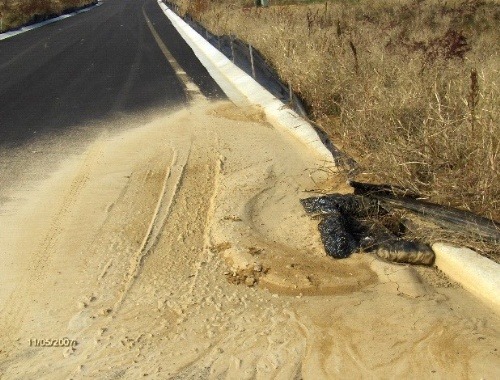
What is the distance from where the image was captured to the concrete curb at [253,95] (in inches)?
344

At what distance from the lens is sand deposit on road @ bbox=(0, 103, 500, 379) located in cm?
414

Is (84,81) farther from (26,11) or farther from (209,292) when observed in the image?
(26,11)

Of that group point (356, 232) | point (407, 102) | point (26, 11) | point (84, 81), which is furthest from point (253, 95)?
point (26, 11)

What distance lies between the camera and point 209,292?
5039 mm

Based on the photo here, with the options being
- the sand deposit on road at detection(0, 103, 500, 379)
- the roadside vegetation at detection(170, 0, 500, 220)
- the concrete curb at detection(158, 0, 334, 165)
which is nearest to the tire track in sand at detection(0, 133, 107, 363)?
the sand deposit on road at detection(0, 103, 500, 379)

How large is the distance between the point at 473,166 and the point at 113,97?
8.13 metres

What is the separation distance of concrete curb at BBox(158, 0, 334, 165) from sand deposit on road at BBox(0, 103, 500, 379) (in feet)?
3.56

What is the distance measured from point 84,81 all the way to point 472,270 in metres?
11.2

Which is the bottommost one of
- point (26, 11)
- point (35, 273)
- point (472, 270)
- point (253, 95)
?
point (26, 11)

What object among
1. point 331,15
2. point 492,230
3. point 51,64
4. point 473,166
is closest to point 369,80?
point 473,166

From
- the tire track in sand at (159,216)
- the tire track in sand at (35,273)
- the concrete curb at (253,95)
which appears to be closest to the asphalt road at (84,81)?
the concrete curb at (253,95)

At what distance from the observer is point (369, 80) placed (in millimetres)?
9117

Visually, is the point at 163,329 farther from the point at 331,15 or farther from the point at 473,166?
the point at 331,15

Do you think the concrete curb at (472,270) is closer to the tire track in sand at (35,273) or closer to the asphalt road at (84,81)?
the tire track in sand at (35,273)
